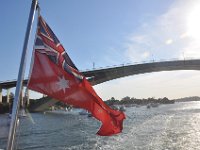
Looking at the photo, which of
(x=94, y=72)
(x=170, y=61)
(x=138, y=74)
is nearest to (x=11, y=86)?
(x=94, y=72)

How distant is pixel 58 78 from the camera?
591 cm

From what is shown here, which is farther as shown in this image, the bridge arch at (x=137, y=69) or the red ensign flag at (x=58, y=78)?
the bridge arch at (x=137, y=69)

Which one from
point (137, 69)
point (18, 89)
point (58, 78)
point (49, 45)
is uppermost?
point (137, 69)

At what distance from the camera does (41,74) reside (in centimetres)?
586

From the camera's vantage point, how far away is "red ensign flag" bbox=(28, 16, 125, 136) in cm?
585

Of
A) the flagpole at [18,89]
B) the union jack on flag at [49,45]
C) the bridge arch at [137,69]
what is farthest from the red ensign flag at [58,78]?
the bridge arch at [137,69]

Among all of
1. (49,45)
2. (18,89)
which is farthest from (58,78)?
(18,89)

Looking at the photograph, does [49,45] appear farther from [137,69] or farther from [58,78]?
[137,69]

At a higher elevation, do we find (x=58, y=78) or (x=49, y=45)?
(x=49, y=45)

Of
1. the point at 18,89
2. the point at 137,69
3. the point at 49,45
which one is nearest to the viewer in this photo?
the point at 18,89

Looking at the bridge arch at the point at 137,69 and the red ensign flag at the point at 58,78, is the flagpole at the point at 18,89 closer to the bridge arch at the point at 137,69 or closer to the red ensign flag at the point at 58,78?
the red ensign flag at the point at 58,78

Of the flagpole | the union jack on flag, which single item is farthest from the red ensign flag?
the flagpole

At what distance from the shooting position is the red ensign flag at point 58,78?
5852mm

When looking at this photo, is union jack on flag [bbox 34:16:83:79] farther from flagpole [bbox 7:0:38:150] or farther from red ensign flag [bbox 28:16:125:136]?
flagpole [bbox 7:0:38:150]
